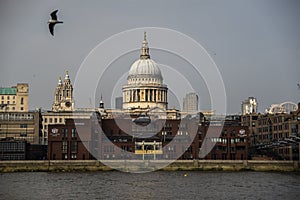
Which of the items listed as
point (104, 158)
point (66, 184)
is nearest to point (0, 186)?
point (66, 184)

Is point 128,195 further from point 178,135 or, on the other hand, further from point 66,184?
point 178,135

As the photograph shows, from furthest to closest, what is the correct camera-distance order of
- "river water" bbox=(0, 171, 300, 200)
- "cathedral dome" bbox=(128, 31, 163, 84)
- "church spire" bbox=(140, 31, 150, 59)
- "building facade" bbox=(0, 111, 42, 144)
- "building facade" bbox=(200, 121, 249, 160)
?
"church spire" bbox=(140, 31, 150, 59)
"cathedral dome" bbox=(128, 31, 163, 84)
"building facade" bbox=(0, 111, 42, 144)
"building facade" bbox=(200, 121, 249, 160)
"river water" bbox=(0, 171, 300, 200)

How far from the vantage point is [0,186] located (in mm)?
63250

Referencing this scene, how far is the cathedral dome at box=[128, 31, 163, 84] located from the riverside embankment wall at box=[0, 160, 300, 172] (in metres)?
81.0

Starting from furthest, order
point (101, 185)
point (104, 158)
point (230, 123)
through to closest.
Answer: point (230, 123)
point (104, 158)
point (101, 185)

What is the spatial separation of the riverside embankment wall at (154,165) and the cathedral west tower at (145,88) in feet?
236

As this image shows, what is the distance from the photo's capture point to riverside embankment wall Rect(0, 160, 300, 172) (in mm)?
94375

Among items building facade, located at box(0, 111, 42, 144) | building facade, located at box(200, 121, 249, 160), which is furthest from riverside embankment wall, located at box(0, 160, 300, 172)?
building facade, located at box(0, 111, 42, 144)

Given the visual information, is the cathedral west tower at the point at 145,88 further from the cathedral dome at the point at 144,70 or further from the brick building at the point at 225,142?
the brick building at the point at 225,142

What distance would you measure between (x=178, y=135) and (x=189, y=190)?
53846mm

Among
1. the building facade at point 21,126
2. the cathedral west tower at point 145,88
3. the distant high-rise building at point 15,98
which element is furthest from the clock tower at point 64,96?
the building facade at point 21,126

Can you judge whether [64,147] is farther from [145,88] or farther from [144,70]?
[144,70]

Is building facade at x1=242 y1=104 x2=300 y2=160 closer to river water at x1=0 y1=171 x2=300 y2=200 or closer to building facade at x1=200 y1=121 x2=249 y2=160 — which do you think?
building facade at x1=200 y1=121 x2=249 y2=160

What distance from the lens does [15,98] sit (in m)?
184
